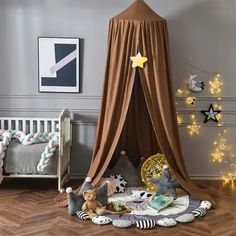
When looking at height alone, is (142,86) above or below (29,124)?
above

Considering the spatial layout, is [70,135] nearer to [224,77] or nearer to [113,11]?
[113,11]

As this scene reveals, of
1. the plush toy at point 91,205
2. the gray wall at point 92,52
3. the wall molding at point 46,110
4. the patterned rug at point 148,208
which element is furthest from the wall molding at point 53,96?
the plush toy at point 91,205

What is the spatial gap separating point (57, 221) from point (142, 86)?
1.46 metres

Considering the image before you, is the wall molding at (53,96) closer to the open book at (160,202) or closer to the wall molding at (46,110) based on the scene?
the wall molding at (46,110)

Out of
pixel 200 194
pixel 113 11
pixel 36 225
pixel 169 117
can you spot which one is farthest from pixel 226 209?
pixel 113 11

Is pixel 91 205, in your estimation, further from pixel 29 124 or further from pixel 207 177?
pixel 207 177

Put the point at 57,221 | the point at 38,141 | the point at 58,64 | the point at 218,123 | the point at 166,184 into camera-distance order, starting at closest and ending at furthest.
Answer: the point at 57,221, the point at 166,184, the point at 38,141, the point at 58,64, the point at 218,123

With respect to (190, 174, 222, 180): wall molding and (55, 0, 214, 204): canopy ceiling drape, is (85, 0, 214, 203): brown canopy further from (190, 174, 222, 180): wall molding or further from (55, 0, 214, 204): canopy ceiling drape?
(190, 174, 222, 180): wall molding

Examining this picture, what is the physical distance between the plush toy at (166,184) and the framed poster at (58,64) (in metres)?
1.39

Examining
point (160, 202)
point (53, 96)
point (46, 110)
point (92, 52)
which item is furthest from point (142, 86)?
point (46, 110)

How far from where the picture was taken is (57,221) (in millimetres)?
3701

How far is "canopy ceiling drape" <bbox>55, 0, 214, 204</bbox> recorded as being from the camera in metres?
4.14

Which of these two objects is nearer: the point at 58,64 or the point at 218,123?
the point at 58,64

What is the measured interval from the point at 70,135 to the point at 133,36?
4.56 ft
